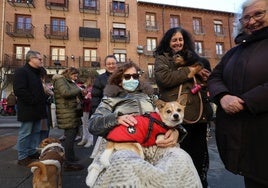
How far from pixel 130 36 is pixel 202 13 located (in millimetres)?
9723

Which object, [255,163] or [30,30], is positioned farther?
[30,30]

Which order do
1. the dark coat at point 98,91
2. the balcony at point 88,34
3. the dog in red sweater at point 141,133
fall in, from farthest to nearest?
the balcony at point 88,34 < the dark coat at point 98,91 < the dog in red sweater at point 141,133

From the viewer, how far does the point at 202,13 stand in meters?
30.8

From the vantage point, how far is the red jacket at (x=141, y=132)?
2.23m

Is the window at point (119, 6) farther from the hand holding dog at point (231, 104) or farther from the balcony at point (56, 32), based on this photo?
the hand holding dog at point (231, 104)

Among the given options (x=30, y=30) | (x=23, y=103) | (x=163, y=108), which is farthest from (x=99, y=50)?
(x=163, y=108)

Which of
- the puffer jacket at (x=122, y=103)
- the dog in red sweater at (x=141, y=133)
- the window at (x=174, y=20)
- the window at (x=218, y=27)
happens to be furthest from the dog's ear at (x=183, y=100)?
the window at (x=218, y=27)

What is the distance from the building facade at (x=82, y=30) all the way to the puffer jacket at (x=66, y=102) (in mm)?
20229

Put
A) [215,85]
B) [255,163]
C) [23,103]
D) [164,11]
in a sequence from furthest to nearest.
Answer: [164,11]
[23,103]
[215,85]
[255,163]

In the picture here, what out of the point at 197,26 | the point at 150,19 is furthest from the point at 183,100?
the point at 197,26

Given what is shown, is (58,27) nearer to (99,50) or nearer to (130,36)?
(99,50)

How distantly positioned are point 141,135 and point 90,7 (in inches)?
1057

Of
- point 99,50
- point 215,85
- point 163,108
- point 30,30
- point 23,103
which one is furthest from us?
point 99,50

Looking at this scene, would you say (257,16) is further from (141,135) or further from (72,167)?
(72,167)
